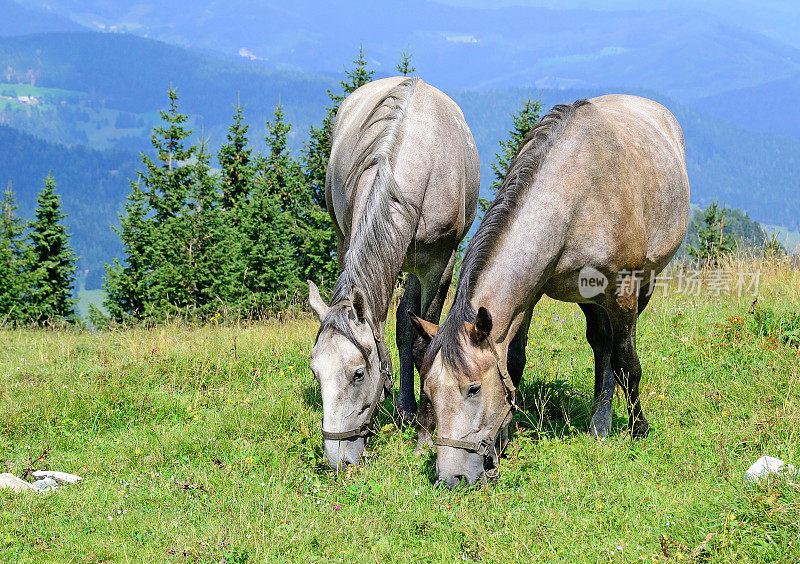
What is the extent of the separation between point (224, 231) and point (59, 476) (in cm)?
1766

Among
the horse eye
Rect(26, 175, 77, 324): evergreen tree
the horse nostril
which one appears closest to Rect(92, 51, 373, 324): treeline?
Rect(26, 175, 77, 324): evergreen tree

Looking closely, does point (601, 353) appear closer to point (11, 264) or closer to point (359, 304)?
point (359, 304)

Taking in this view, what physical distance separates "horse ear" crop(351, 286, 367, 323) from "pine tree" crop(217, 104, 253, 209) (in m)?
24.6

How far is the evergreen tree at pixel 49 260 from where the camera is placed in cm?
2591


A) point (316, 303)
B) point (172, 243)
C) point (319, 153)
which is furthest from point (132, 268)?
point (316, 303)

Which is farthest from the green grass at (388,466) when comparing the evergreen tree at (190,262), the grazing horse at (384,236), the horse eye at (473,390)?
the evergreen tree at (190,262)

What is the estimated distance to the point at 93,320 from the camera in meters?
23.1

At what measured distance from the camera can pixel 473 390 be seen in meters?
4.11

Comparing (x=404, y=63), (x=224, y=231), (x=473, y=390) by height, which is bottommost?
(x=224, y=231)

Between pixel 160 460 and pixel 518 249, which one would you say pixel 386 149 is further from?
pixel 160 460

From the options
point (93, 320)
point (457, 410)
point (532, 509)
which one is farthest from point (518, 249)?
point (93, 320)

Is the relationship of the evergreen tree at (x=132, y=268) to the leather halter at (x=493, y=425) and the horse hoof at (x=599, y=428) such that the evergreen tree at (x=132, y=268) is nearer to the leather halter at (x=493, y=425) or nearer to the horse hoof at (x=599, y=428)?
the horse hoof at (x=599, y=428)

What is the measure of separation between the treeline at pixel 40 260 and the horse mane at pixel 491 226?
2440 centimetres

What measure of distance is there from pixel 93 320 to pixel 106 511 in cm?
2052
